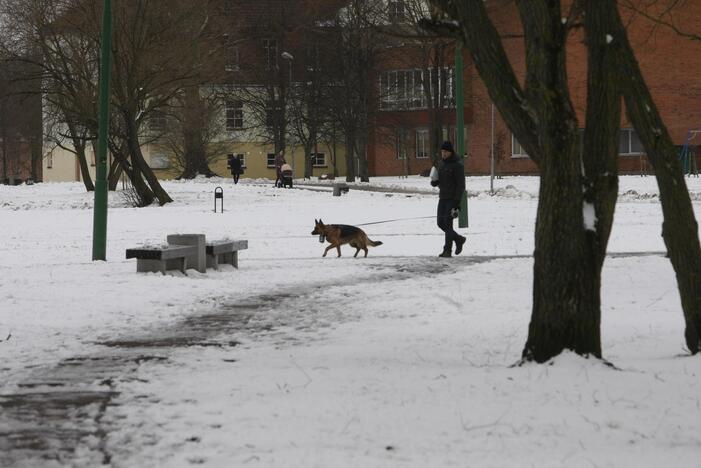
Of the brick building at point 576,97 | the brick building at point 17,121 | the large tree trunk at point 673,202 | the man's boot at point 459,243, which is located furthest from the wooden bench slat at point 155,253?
the brick building at point 576,97

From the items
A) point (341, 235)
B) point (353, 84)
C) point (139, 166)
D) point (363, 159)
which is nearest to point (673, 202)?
point (341, 235)

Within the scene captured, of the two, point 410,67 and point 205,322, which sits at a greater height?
point 410,67

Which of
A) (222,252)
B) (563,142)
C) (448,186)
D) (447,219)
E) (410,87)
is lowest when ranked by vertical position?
(222,252)

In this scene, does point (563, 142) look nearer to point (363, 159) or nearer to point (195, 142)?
point (363, 159)

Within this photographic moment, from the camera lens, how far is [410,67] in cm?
Result: 6322

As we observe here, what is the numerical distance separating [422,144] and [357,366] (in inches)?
2564

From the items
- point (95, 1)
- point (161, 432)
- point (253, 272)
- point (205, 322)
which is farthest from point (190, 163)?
point (161, 432)

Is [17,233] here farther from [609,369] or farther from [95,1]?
[609,369]

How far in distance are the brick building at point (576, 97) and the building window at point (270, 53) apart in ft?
21.8

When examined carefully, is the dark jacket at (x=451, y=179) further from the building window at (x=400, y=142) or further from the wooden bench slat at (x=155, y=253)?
the building window at (x=400, y=142)

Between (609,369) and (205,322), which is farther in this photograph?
(205,322)

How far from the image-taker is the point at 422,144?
7300cm

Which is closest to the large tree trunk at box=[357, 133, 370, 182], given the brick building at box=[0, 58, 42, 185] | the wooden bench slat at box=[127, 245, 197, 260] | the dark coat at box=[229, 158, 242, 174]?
the dark coat at box=[229, 158, 242, 174]

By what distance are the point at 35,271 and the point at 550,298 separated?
31.0ft
